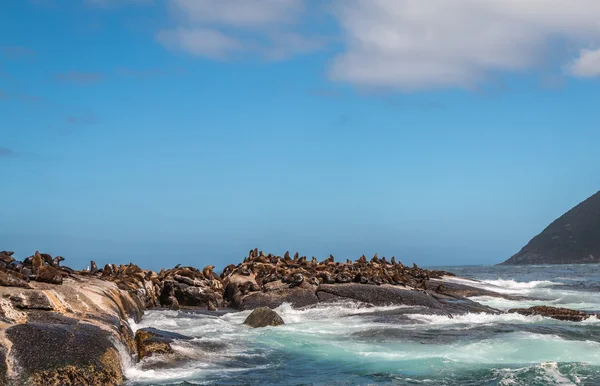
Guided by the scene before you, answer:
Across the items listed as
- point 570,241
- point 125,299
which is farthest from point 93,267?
point 570,241

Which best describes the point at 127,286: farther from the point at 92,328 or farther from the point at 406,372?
the point at 406,372

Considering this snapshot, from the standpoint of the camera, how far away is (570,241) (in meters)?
153

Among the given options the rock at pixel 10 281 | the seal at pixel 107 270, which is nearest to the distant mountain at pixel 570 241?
the seal at pixel 107 270

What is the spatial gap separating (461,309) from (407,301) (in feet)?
6.57

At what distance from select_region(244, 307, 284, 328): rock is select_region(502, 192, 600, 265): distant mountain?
458ft

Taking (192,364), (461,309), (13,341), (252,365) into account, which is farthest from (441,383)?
(461,309)

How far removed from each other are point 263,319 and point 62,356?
8.90 metres

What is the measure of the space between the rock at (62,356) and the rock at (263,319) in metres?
7.55

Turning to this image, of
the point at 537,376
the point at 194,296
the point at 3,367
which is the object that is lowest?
the point at 537,376

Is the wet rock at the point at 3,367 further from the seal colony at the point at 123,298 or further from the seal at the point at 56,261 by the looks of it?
the seal at the point at 56,261

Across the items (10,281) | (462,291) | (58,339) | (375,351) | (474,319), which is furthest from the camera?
(462,291)

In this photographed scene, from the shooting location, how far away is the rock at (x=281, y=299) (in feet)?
72.1

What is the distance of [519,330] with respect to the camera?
54.9 ft

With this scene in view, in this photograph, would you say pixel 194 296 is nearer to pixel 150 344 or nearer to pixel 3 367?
pixel 150 344
